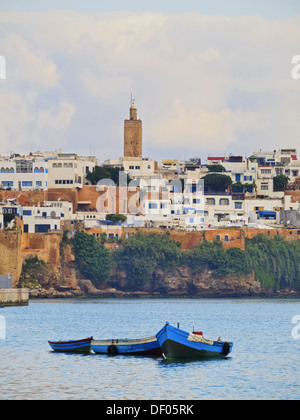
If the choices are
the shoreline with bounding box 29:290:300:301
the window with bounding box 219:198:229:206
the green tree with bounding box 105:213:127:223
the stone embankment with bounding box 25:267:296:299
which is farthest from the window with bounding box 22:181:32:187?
the window with bounding box 219:198:229:206

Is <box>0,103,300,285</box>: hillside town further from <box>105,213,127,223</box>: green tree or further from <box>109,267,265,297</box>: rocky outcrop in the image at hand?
<box>109,267,265,297</box>: rocky outcrop

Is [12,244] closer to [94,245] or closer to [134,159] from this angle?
[94,245]

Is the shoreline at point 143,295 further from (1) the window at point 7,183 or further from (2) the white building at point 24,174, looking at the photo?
(1) the window at point 7,183

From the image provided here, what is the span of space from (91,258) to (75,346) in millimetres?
40889

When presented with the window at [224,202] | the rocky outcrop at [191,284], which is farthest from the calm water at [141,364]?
the window at [224,202]

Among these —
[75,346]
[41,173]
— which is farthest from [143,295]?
[75,346]

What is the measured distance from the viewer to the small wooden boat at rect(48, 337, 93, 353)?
43938 millimetres

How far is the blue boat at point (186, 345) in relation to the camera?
41156 millimetres

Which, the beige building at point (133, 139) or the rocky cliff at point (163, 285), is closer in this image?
the rocky cliff at point (163, 285)

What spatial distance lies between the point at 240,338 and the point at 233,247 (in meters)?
38.0

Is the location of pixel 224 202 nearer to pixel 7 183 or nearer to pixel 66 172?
pixel 66 172

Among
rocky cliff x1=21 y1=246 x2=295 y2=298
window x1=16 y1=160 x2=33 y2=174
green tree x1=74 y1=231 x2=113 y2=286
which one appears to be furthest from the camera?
window x1=16 y1=160 x2=33 y2=174

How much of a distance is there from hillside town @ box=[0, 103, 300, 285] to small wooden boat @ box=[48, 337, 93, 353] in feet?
110

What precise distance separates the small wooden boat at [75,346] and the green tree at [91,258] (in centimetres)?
4039
